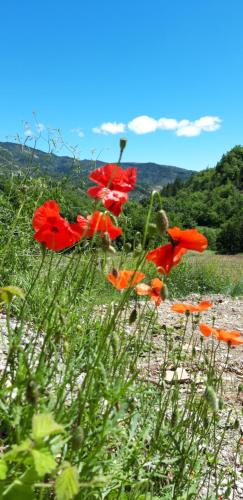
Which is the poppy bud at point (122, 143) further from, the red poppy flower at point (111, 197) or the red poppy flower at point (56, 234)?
the red poppy flower at point (56, 234)

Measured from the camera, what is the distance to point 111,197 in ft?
4.80

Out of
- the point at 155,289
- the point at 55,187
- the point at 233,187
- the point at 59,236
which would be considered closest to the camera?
the point at 59,236

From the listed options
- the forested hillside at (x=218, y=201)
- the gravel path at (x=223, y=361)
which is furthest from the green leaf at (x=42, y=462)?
the forested hillside at (x=218, y=201)

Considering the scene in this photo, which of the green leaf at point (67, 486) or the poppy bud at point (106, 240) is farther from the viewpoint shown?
the poppy bud at point (106, 240)

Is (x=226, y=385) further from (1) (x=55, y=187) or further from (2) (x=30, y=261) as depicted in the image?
(1) (x=55, y=187)

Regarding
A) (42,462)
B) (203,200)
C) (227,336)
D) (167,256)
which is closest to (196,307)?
(227,336)

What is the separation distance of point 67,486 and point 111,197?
2.72 feet

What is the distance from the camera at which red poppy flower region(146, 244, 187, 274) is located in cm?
149

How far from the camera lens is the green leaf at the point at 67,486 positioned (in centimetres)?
83

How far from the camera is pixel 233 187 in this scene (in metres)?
60.8

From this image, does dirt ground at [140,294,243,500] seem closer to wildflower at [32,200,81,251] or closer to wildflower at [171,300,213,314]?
wildflower at [171,300,213,314]

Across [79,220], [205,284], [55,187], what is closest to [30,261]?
[55,187]

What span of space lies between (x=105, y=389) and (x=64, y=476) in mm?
504

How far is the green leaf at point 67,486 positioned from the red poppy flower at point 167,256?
74 centimetres
